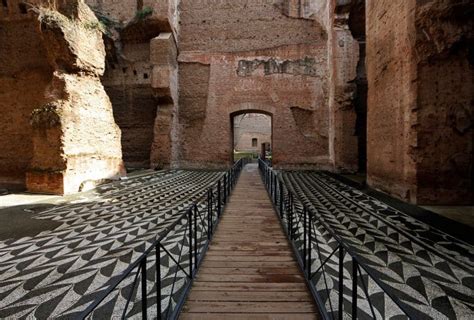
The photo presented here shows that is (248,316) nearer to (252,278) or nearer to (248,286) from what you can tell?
(248,286)

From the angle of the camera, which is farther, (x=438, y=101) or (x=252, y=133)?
(x=252, y=133)

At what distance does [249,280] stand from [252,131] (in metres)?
24.8

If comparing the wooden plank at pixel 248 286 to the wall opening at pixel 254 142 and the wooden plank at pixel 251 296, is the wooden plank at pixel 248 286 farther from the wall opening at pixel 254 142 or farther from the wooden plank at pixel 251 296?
the wall opening at pixel 254 142

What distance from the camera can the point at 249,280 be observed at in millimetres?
2514

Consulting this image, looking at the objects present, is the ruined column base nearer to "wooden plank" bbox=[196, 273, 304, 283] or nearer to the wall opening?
"wooden plank" bbox=[196, 273, 304, 283]

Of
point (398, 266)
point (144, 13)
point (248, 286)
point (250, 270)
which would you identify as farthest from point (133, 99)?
point (398, 266)

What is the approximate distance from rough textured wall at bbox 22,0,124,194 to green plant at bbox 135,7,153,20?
191 inches

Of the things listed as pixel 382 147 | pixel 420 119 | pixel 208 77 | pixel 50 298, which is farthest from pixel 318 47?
pixel 50 298

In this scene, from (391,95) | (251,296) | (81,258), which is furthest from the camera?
(391,95)

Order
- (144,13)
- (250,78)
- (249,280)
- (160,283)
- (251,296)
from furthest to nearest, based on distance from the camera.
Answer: (250,78)
(144,13)
(249,280)
(251,296)
(160,283)

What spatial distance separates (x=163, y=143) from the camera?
12367 millimetres

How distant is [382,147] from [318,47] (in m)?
8.41

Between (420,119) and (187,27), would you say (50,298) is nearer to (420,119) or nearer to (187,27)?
(420,119)

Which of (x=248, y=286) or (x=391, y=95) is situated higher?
(x=391, y=95)
